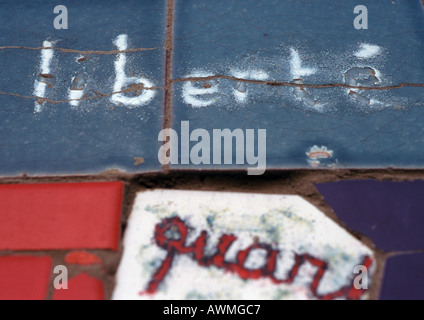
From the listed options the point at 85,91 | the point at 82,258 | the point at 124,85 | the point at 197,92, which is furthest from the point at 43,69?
the point at 82,258

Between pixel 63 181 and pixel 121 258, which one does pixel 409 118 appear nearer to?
pixel 121 258

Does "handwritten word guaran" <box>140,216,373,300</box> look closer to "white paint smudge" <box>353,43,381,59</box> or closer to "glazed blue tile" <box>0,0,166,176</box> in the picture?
"glazed blue tile" <box>0,0,166,176</box>

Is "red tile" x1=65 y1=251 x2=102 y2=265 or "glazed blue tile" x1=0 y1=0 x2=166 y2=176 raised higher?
"glazed blue tile" x1=0 y1=0 x2=166 y2=176

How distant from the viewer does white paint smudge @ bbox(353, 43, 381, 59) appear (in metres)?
1.54

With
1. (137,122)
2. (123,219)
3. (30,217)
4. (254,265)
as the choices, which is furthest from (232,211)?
(30,217)

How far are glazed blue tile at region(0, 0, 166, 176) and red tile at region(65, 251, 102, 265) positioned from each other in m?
0.27

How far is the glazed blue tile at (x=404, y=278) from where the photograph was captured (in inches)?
44.5

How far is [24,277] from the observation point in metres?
1.17

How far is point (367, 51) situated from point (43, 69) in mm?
1207

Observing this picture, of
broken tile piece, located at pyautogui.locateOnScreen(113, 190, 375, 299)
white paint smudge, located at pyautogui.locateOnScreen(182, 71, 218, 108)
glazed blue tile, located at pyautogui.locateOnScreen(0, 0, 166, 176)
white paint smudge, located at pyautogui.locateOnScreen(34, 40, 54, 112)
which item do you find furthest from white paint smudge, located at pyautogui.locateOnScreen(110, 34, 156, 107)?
broken tile piece, located at pyautogui.locateOnScreen(113, 190, 375, 299)

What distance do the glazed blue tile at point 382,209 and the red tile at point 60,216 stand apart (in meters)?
0.64

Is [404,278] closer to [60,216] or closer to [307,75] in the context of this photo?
[307,75]

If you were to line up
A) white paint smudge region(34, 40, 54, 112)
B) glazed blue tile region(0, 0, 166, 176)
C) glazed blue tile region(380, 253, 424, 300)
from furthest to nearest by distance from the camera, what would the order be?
white paint smudge region(34, 40, 54, 112) < glazed blue tile region(0, 0, 166, 176) < glazed blue tile region(380, 253, 424, 300)
